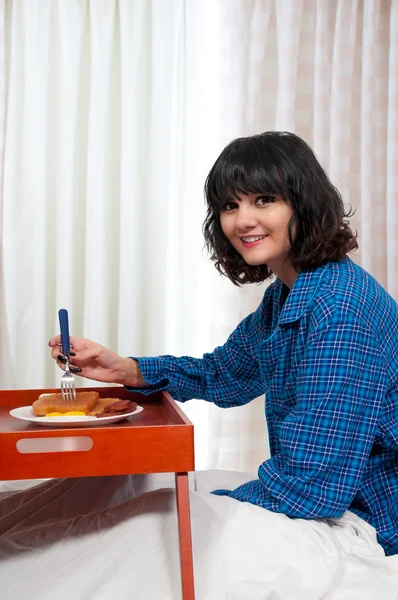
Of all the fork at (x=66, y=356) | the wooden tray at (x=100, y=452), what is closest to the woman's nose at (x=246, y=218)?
the fork at (x=66, y=356)

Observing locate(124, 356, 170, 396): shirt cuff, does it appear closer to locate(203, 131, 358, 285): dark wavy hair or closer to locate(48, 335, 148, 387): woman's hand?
locate(48, 335, 148, 387): woman's hand

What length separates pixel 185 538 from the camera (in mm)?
880

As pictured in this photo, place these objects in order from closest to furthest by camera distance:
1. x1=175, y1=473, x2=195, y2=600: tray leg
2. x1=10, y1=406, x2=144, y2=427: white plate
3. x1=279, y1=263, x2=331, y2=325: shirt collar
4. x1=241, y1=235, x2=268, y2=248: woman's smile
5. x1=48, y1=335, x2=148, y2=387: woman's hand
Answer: x1=175, y1=473, x2=195, y2=600: tray leg < x1=10, y1=406, x2=144, y2=427: white plate < x1=279, y1=263, x2=331, y2=325: shirt collar < x1=241, y1=235, x2=268, y2=248: woman's smile < x1=48, y1=335, x2=148, y2=387: woman's hand

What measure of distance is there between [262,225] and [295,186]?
9cm

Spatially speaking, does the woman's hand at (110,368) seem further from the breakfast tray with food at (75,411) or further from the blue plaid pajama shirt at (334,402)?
the blue plaid pajama shirt at (334,402)

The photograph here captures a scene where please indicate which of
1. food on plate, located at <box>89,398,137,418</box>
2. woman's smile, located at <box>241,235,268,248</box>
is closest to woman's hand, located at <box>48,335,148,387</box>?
food on plate, located at <box>89,398,137,418</box>

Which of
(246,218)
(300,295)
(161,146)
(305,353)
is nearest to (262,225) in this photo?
(246,218)

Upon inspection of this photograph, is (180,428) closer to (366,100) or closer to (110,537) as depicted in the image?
(110,537)

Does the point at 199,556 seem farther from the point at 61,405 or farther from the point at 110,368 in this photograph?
the point at 110,368

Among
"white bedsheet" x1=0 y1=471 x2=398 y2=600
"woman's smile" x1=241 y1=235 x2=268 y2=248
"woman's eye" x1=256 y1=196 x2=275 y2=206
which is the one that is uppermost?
"woman's eye" x1=256 y1=196 x2=275 y2=206

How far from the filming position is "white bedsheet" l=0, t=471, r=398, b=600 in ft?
2.94

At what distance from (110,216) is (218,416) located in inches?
33.9

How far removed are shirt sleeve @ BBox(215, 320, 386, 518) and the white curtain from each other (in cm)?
160

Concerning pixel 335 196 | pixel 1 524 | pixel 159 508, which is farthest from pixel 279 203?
pixel 1 524
